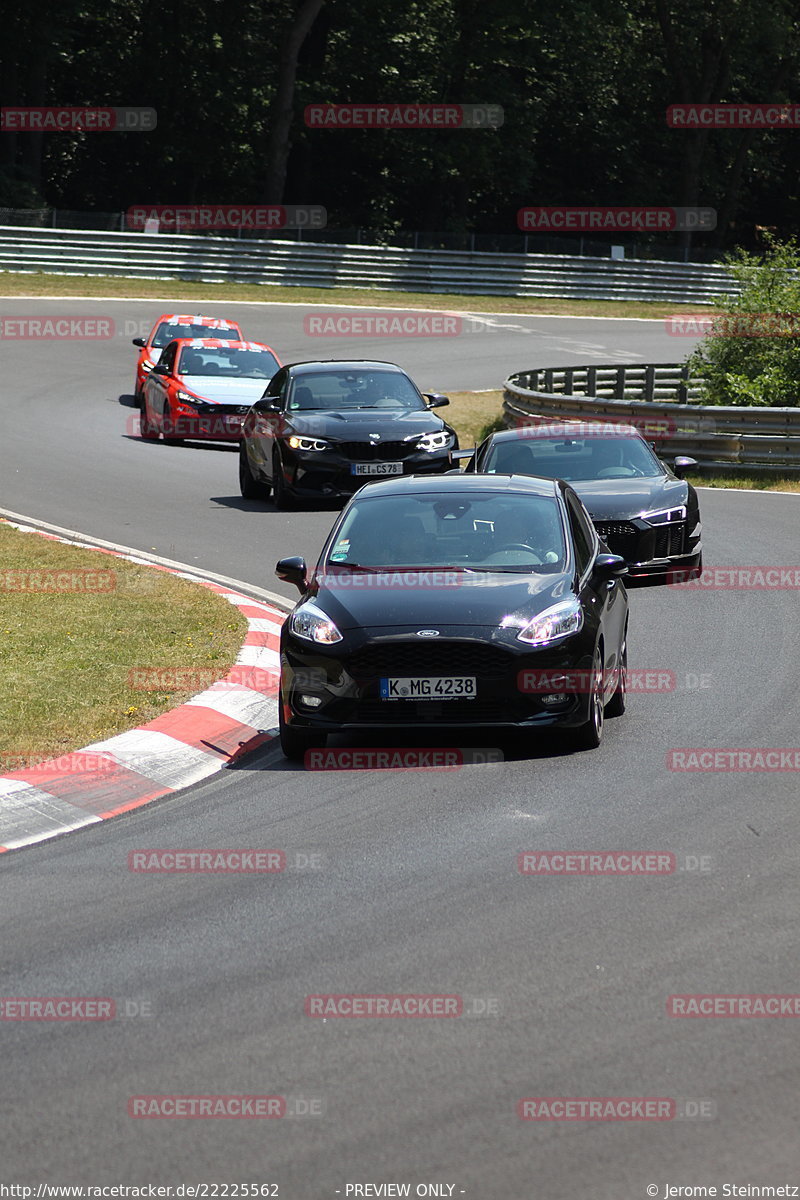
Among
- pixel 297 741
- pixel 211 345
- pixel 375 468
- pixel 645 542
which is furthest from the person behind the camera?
pixel 211 345

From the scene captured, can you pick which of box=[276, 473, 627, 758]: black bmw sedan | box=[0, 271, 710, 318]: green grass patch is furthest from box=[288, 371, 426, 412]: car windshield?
box=[0, 271, 710, 318]: green grass patch

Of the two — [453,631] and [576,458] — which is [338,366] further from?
[453,631]

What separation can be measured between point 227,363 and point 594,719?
18685 mm

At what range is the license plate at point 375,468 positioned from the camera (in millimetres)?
19606

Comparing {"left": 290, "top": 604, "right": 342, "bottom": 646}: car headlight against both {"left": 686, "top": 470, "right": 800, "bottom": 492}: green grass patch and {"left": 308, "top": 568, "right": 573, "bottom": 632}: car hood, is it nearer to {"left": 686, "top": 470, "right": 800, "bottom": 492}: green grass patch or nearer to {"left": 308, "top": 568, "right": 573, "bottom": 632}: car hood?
{"left": 308, "top": 568, "right": 573, "bottom": 632}: car hood

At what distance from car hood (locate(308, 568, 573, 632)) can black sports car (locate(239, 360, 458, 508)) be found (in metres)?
9.29

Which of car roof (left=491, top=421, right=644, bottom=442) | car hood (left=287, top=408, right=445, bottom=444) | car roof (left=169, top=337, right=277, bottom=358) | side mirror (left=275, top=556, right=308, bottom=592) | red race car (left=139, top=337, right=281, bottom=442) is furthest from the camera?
car roof (left=169, top=337, right=277, bottom=358)

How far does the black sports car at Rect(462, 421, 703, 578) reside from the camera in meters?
15.3

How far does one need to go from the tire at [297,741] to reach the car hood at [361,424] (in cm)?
1060

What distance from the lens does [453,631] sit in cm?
920

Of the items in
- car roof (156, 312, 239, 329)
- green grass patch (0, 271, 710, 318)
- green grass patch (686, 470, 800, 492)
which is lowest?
green grass patch (686, 470, 800, 492)

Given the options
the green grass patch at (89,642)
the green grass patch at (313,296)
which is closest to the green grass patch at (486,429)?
the green grass patch at (89,642)

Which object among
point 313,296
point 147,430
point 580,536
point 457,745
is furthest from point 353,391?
point 313,296

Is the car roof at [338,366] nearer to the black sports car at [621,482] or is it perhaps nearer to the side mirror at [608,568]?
the black sports car at [621,482]
